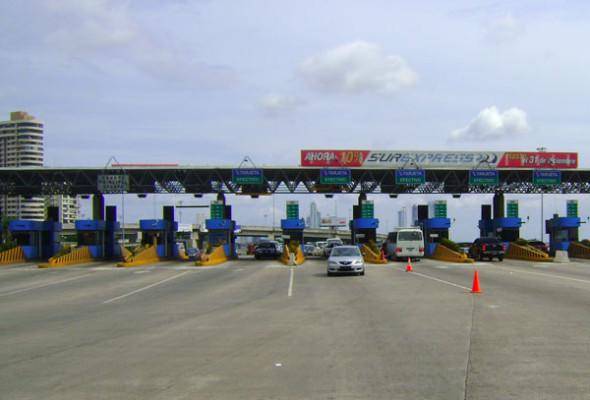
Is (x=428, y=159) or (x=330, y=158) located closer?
(x=330, y=158)

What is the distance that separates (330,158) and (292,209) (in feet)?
24.2

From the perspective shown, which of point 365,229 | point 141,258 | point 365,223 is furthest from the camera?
point 365,229

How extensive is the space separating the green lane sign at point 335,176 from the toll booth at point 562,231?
18405 millimetres

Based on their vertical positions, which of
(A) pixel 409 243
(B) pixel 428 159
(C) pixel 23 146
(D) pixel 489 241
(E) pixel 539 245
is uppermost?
(C) pixel 23 146

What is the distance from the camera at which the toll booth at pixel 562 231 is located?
5591 centimetres

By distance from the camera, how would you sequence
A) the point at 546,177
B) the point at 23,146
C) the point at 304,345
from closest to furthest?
the point at 304,345 → the point at 546,177 → the point at 23,146

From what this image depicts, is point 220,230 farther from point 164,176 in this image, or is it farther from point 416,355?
point 416,355

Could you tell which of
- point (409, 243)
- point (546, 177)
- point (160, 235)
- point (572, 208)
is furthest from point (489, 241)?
point (160, 235)

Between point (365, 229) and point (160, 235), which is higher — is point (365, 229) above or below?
above

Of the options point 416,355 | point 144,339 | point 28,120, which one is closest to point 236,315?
point 144,339

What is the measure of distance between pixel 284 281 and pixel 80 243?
3478 cm

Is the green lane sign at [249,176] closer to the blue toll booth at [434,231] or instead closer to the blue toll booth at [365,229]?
the blue toll booth at [365,229]

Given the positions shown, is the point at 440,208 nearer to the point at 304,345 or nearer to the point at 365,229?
the point at 365,229

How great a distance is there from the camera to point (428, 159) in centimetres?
5794
